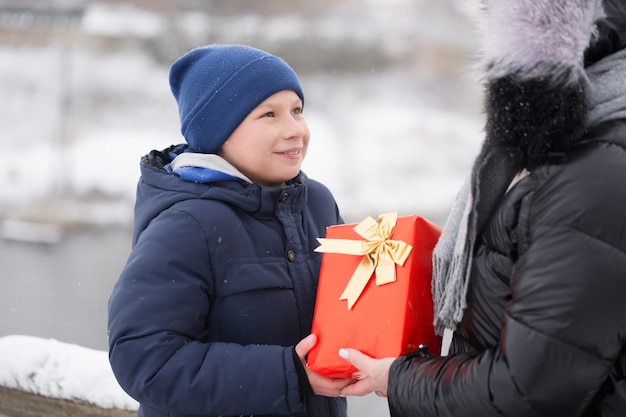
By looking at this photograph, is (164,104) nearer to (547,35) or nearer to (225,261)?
(225,261)

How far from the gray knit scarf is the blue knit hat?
608mm

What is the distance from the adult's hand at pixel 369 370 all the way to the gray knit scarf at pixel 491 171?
0.45ft

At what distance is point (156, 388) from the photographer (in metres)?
1.44

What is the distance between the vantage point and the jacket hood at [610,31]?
3.44 feet

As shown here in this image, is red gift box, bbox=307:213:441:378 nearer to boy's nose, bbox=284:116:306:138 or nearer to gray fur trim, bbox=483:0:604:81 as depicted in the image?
boy's nose, bbox=284:116:306:138

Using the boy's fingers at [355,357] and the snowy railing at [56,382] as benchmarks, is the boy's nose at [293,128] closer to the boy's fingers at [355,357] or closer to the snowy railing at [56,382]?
the boy's fingers at [355,357]

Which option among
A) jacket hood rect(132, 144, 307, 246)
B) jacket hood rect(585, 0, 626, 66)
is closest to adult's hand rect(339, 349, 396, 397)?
jacket hood rect(132, 144, 307, 246)

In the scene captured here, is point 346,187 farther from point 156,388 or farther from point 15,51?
point 156,388

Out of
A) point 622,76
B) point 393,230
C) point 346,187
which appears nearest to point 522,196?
→ point 622,76

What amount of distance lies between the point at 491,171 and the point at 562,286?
0.25 m

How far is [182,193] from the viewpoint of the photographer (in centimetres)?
157

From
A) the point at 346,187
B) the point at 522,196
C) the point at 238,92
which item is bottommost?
the point at 346,187

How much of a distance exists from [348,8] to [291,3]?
5.20 feet

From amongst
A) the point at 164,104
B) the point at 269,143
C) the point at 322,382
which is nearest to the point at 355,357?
the point at 322,382
